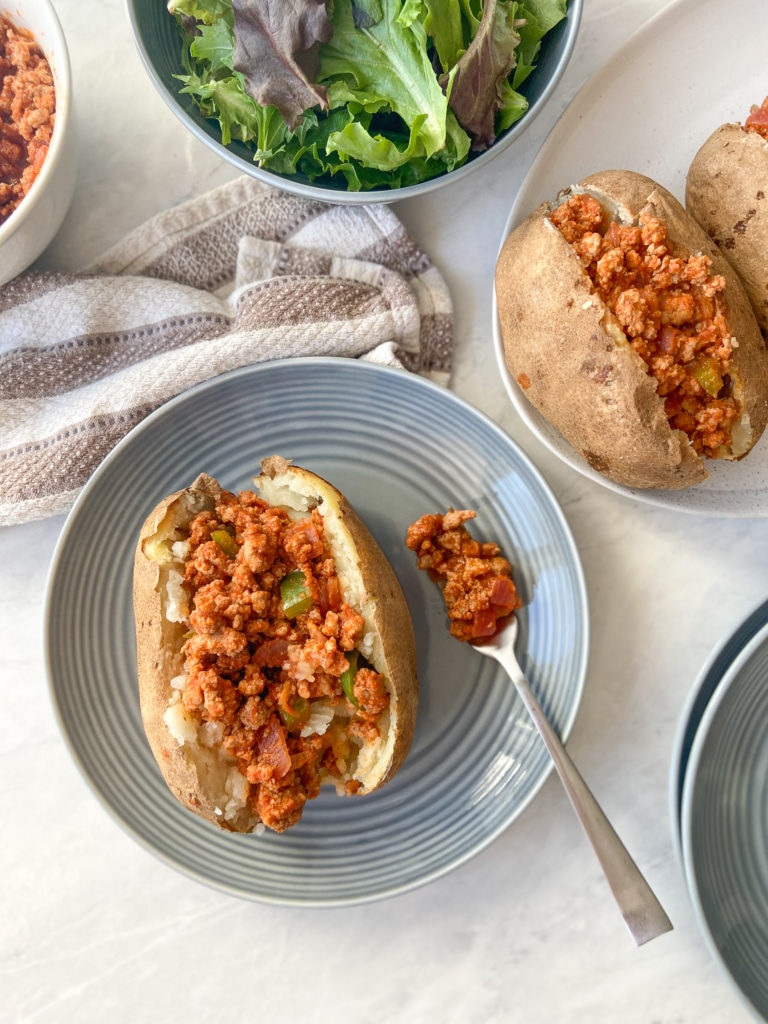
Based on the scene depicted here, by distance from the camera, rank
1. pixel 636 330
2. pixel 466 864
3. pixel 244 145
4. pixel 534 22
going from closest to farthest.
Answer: pixel 636 330 < pixel 534 22 < pixel 244 145 < pixel 466 864

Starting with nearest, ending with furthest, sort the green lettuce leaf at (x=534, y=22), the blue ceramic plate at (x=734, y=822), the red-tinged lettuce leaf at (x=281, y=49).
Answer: the red-tinged lettuce leaf at (x=281, y=49)
the green lettuce leaf at (x=534, y=22)
the blue ceramic plate at (x=734, y=822)

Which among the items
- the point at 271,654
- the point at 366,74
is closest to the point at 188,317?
the point at 366,74

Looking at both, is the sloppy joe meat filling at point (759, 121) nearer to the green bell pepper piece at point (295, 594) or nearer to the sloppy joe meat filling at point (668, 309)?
the sloppy joe meat filling at point (668, 309)

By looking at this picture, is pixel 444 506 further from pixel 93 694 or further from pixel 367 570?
pixel 93 694

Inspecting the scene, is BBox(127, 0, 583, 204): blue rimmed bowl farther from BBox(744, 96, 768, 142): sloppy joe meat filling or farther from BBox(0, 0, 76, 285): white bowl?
BBox(744, 96, 768, 142): sloppy joe meat filling

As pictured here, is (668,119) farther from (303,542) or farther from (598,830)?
(598,830)

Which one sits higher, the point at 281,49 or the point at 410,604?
the point at 281,49

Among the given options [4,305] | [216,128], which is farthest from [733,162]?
[4,305]

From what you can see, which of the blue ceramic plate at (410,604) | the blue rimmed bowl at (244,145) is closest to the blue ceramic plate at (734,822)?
the blue ceramic plate at (410,604)
